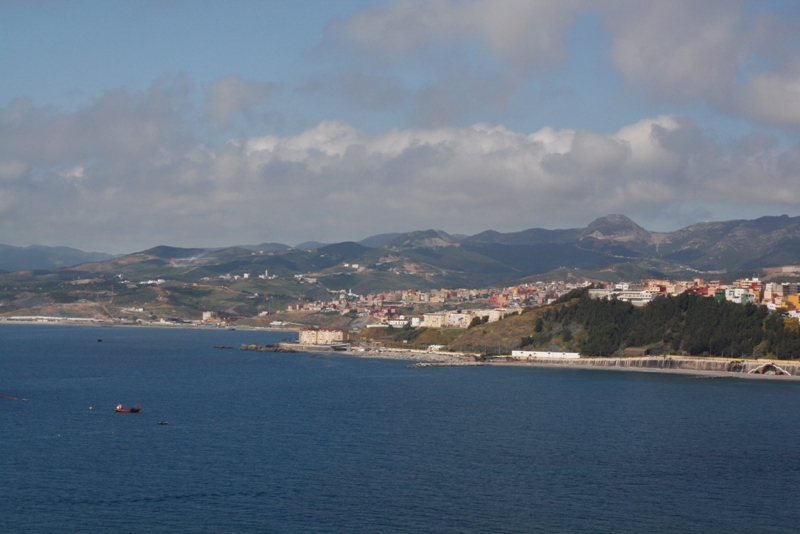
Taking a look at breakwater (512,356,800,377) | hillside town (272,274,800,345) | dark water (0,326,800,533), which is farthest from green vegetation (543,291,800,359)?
dark water (0,326,800,533)

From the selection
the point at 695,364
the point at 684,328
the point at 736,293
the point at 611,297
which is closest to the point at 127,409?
the point at 695,364

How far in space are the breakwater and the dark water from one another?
23.4 ft

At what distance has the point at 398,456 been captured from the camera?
3797 centimetres

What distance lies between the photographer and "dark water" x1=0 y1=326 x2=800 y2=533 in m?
29.2

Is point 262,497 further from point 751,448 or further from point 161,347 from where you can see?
point 161,347

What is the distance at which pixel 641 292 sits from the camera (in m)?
108

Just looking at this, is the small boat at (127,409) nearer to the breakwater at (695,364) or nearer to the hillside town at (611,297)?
the breakwater at (695,364)

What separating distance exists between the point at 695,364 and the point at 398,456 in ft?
153

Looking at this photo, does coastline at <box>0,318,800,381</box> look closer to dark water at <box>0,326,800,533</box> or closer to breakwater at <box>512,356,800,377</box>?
breakwater at <box>512,356,800,377</box>

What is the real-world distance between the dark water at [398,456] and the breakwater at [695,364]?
281 inches

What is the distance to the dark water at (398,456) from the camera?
29.2 metres

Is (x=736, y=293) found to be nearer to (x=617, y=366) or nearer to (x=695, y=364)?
(x=695, y=364)

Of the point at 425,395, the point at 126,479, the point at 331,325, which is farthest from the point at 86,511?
the point at 331,325

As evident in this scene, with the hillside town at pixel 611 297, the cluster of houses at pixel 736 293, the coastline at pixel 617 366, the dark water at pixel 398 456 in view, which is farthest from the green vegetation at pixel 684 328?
the dark water at pixel 398 456
